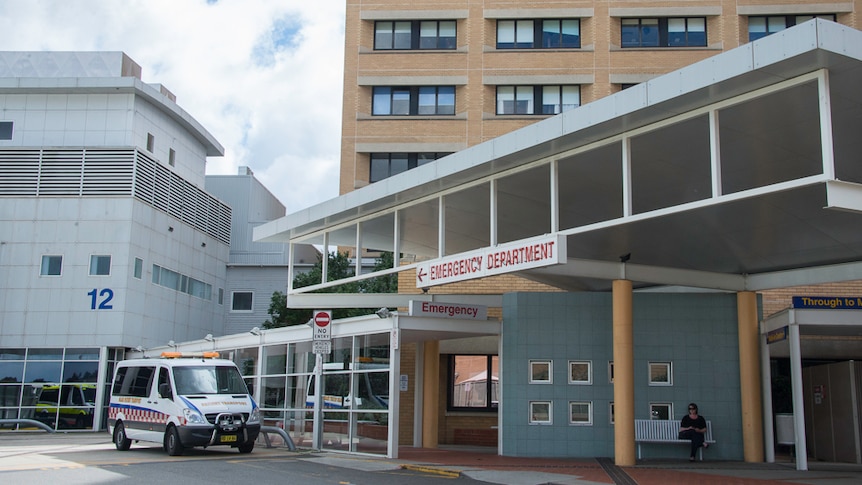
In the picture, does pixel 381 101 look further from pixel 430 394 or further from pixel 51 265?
pixel 430 394

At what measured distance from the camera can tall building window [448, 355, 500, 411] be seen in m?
26.3

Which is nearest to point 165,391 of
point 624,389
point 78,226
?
point 624,389

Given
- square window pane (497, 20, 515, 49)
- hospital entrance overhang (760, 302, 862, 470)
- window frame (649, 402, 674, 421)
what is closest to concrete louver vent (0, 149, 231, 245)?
square window pane (497, 20, 515, 49)

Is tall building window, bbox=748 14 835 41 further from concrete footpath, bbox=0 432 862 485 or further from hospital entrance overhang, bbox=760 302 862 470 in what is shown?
concrete footpath, bbox=0 432 862 485

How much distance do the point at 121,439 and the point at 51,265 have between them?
1616cm

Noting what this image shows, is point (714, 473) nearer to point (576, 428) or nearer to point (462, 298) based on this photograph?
point (576, 428)

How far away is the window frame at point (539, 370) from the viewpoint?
20.0 m

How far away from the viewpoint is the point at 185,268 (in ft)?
129

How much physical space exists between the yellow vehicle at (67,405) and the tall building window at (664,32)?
25.3m

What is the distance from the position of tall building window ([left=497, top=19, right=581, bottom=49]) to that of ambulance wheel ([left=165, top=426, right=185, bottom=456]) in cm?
2388

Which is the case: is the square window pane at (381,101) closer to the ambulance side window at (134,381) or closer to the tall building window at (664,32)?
the tall building window at (664,32)

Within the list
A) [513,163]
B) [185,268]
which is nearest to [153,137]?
[185,268]

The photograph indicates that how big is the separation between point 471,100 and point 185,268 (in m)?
14.6

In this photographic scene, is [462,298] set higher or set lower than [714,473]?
higher
